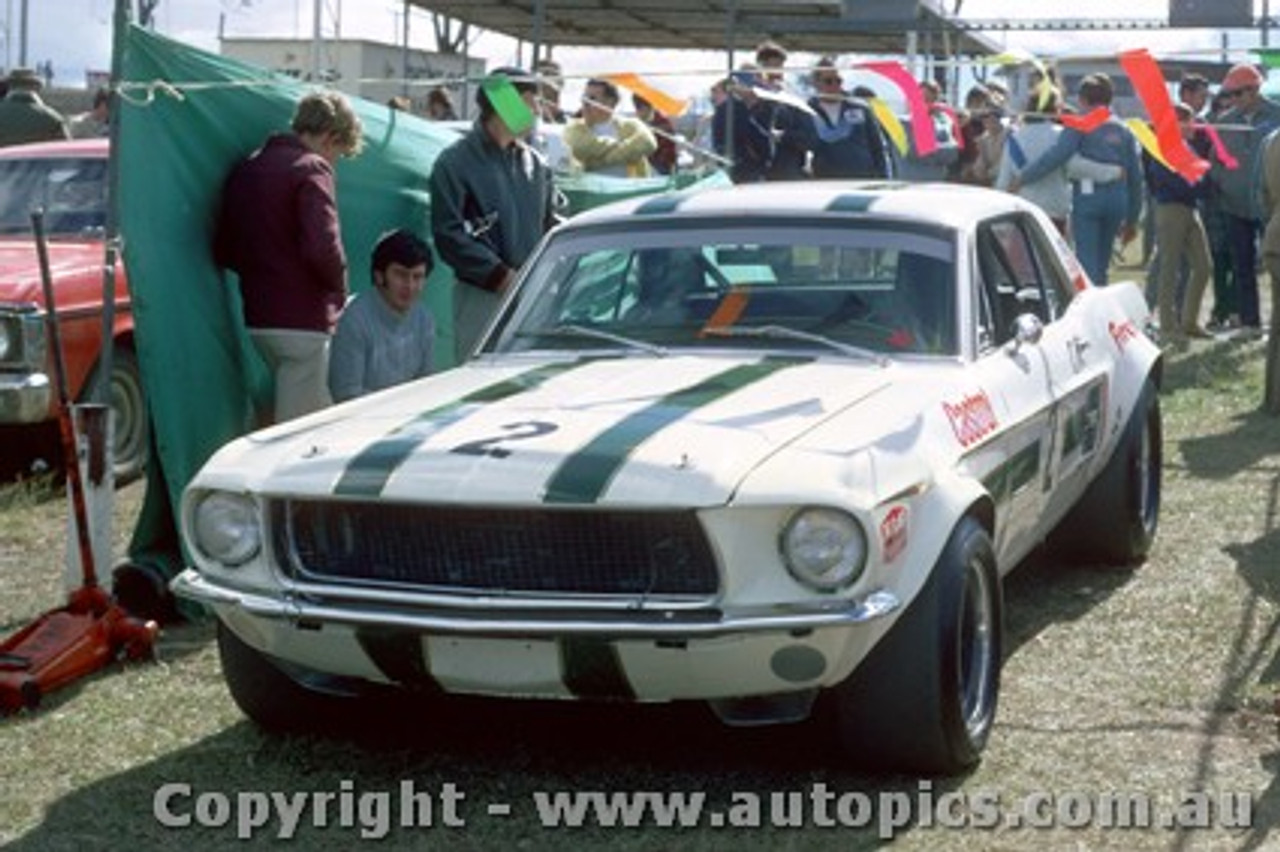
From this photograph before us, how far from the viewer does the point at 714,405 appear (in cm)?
519

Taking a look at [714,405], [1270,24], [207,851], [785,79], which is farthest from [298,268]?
[1270,24]

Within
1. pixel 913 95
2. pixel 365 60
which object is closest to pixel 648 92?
pixel 913 95

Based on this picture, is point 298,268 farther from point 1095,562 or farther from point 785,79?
point 785,79

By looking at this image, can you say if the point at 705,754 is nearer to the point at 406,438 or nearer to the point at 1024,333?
the point at 406,438

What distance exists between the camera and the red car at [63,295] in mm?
8586

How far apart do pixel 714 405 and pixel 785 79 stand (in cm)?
851

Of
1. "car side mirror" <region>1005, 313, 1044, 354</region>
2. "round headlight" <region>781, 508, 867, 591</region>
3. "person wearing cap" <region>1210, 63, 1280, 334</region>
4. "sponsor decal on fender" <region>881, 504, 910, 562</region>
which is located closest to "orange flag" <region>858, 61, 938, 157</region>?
"person wearing cap" <region>1210, 63, 1280, 334</region>

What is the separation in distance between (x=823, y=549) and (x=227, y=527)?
4.83 feet

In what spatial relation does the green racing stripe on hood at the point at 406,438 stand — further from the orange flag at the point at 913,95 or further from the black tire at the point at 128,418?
the orange flag at the point at 913,95

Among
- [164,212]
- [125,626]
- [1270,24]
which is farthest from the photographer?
[1270,24]

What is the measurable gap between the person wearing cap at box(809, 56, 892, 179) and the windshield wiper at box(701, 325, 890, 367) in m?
6.32

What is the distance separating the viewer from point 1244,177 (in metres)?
14.0

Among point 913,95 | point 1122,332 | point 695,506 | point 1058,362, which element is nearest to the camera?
point 695,506

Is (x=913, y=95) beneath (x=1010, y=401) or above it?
above
